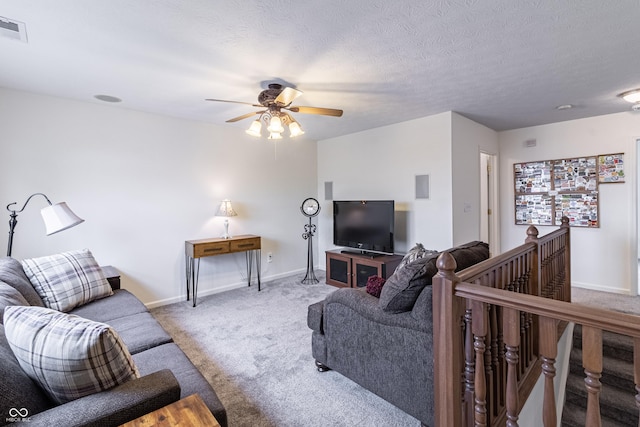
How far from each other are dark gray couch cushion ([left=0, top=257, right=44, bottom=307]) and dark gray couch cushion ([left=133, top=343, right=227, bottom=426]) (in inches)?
38.1

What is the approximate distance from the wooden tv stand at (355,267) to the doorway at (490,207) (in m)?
1.95

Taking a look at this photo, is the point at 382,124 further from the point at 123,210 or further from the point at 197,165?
the point at 123,210

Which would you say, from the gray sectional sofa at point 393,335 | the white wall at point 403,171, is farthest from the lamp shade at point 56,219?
A: the white wall at point 403,171

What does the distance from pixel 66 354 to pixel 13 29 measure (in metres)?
2.12

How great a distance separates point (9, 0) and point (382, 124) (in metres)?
3.77

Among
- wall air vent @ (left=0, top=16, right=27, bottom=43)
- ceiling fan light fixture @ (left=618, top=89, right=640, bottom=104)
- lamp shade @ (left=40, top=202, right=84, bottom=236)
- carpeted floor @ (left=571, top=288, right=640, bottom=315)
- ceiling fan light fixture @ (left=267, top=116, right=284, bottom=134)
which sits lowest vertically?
carpeted floor @ (left=571, top=288, right=640, bottom=315)

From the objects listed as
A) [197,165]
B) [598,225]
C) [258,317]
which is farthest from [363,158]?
[598,225]

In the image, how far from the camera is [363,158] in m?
4.81

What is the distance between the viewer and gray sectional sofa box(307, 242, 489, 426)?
1.66 m

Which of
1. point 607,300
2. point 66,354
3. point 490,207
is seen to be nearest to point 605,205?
point 607,300

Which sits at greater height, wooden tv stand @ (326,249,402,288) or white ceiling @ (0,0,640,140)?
white ceiling @ (0,0,640,140)

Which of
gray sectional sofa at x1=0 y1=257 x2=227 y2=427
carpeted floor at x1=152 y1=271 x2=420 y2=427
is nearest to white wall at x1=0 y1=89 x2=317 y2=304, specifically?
carpeted floor at x1=152 y1=271 x2=420 y2=427

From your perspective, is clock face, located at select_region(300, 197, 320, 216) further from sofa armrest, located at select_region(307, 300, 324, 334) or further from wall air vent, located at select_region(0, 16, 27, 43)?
wall air vent, located at select_region(0, 16, 27, 43)

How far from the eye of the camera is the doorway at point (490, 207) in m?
4.98
